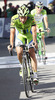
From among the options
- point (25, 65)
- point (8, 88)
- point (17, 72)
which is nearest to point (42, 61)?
point (17, 72)

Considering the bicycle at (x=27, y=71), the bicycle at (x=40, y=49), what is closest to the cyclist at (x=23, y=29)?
the bicycle at (x=27, y=71)

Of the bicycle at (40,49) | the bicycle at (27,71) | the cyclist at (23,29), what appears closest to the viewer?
the bicycle at (27,71)

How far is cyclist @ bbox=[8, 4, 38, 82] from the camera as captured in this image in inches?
331

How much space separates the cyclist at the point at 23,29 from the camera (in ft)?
27.6

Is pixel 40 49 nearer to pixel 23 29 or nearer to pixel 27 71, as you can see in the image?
pixel 23 29

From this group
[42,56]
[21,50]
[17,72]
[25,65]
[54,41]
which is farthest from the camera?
[54,41]

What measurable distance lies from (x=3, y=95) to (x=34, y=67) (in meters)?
0.93

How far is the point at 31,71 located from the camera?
8438 mm

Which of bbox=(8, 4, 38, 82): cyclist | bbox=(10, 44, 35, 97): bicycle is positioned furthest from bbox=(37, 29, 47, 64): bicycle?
bbox=(10, 44, 35, 97): bicycle

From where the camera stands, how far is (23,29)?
8828mm

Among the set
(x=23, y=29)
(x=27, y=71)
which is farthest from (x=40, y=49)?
(x=27, y=71)

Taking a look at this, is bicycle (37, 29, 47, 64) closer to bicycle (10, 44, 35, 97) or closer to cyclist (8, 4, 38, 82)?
cyclist (8, 4, 38, 82)

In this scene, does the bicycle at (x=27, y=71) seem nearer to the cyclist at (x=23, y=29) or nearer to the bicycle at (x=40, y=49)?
the cyclist at (x=23, y=29)

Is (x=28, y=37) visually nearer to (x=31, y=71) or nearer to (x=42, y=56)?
(x=31, y=71)
